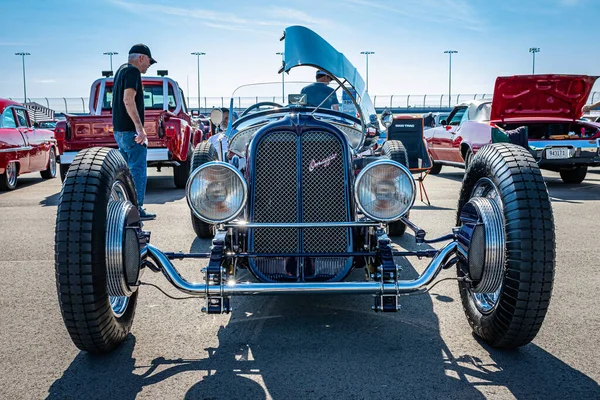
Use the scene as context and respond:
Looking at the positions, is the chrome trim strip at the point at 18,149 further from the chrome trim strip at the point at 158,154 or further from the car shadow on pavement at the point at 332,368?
the car shadow on pavement at the point at 332,368

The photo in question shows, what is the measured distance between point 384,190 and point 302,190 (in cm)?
55

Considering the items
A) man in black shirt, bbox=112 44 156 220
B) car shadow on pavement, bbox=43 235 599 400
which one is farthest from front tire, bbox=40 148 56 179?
car shadow on pavement, bbox=43 235 599 400

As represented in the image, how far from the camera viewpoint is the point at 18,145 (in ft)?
34.9

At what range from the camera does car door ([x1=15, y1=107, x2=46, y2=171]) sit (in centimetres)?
1105

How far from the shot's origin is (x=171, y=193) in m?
10.3

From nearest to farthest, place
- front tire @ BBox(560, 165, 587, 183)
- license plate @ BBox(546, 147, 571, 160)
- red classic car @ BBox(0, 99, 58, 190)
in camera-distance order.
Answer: license plate @ BBox(546, 147, 571, 160) → red classic car @ BBox(0, 99, 58, 190) → front tire @ BBox(560, 165, 587, 183)

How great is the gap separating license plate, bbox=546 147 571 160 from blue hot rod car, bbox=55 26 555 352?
23.2ft

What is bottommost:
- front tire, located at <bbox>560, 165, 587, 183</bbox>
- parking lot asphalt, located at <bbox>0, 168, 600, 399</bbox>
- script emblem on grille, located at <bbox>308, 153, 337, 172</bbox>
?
parking lot asphalt, located at <bbox>0, 168, 600, 399</bbox>

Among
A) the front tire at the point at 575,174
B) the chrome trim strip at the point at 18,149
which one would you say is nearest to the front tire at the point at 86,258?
the chrome trim strip at the point at 18,149

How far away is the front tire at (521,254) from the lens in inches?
105

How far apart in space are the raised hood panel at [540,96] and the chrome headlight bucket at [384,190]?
25.3 feet

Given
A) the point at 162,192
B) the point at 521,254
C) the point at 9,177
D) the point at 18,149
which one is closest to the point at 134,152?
the point at 162,192

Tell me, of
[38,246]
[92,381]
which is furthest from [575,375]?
[38,246]

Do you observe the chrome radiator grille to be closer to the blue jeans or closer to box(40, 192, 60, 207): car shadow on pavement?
the blue jeans
